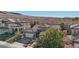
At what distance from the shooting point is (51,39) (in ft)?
6.14

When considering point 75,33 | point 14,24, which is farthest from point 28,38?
point 75,33

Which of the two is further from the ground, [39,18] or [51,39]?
[39,18]

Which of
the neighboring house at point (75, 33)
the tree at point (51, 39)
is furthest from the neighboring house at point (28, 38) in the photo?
the neighboring house at point (75, 33)

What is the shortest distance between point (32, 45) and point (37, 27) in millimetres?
196

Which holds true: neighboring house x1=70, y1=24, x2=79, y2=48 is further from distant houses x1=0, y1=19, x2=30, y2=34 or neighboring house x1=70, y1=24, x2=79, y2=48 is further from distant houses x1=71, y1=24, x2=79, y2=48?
distant houses x1=0, y1=19, x2=30, y2=34

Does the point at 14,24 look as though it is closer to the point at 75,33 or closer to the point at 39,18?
the point at 39,18

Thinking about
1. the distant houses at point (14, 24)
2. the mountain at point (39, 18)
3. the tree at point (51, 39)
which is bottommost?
the tree at point (51, 39)

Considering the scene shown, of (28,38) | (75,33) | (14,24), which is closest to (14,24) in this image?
(14,24)

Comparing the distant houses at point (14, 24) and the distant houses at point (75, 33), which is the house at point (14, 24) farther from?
the distant houses at point (75, 33)

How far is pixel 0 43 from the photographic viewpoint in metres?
1.91

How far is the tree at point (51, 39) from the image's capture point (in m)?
1.86
